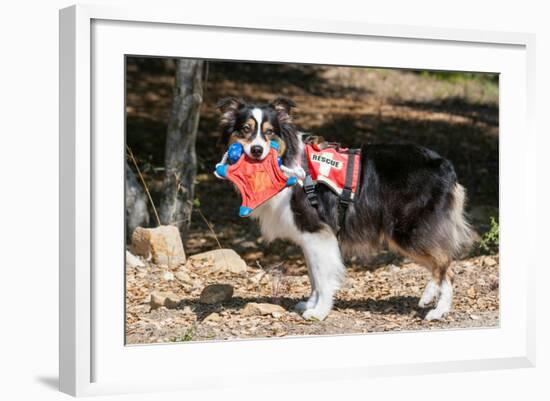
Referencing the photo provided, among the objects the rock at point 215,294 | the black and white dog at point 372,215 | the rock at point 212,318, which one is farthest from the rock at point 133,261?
the black and white dog at point 372,215

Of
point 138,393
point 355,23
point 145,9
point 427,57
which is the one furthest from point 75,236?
point 427,57

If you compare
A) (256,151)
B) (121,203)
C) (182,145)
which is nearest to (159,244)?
(182,145)

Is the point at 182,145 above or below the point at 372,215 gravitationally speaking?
above

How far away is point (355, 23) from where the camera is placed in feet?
17.6

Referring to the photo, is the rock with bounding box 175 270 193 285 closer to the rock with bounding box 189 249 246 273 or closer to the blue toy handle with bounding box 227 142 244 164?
the rock with bounding box 189 249 246 273

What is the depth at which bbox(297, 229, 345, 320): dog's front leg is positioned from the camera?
571cm

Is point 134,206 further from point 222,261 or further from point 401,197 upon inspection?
point 401,197

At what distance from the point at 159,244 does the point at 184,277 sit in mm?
432

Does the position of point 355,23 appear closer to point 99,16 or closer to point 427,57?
point 427,57

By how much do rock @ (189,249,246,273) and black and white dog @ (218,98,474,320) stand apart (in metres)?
1.64

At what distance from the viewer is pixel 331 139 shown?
11.1 meters

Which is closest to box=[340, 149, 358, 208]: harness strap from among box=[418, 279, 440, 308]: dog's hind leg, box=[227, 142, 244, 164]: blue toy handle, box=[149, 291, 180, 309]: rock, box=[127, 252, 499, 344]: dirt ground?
box=[227, 142, 244, 164]: blue toy handle

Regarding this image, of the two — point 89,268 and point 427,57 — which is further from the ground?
point 427,57

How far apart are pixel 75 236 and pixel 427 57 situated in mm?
2758
